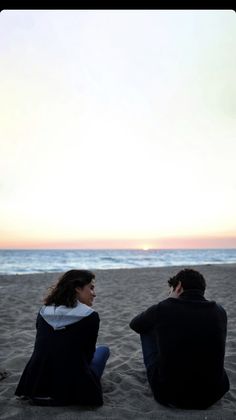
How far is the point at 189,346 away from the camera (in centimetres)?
303

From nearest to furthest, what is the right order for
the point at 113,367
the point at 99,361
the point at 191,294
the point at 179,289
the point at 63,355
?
1. the point at 63,355
2. the point at 191,294
3. the point at 179,289
4. the point at 99,361
5. the point at 113,367

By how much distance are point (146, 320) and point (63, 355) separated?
78 cm

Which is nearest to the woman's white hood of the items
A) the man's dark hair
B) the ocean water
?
the man's dark hair

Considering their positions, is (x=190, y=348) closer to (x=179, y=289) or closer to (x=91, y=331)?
(x=179, y=289)

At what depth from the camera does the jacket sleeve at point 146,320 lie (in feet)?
10.4

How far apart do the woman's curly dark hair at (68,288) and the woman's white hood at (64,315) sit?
1.9 inches

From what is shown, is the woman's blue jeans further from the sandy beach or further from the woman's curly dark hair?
the woman's curly dark hair

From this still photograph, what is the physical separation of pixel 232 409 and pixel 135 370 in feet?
4.14

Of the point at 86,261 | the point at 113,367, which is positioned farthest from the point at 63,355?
the point at 86,261

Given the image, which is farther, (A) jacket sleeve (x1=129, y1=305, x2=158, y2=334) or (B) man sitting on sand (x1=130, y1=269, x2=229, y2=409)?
(A) jacket sleeve (x1=129, y1=305, x2=158, y2=334)

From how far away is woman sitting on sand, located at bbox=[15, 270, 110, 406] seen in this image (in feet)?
9.91

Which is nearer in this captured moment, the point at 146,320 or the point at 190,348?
the point at 190,348

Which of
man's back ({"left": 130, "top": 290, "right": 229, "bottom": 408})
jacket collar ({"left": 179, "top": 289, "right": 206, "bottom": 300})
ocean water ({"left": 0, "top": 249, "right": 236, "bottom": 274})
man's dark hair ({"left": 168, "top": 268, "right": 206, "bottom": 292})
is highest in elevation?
man's dark hair ({"left": 168, "top": 268, "right": 206, "bottom": 292})
